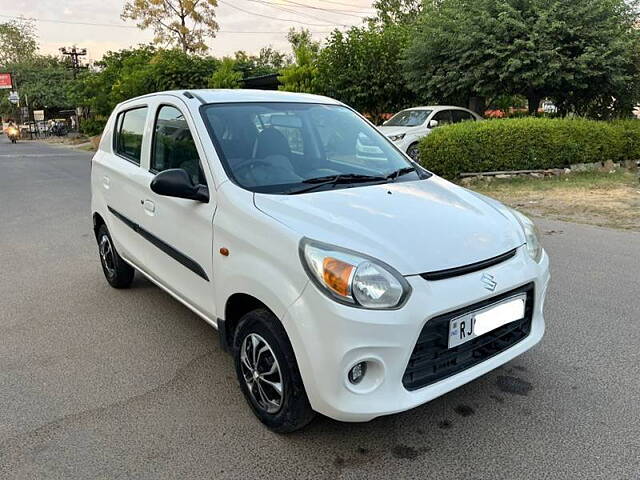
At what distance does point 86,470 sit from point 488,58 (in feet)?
43.7

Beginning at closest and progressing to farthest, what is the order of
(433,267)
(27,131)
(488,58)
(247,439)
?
(433,267) → (247,439) → (488,58) → (27,131)

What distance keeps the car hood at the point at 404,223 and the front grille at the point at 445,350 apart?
23cm

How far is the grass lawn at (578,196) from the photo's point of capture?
760 cm

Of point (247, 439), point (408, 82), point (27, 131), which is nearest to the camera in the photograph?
point (247, 439)

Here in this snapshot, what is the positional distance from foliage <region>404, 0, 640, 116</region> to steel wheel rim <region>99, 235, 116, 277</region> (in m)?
10.6

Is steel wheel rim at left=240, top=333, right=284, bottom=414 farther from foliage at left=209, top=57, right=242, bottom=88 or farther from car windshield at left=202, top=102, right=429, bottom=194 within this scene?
foliage at left=209, top=57, right=242, bottom=88

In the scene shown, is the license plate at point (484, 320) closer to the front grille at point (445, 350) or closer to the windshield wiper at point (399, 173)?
the front grille at point (445, 350)

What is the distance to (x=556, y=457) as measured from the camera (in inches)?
97.8

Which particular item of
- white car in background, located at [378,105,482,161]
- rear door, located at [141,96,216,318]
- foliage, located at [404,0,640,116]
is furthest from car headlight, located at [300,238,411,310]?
foliage, located at [404,0,640,116]

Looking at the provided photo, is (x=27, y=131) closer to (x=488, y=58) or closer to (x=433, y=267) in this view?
(x=488, y=58)

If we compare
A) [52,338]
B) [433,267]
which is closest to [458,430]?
[433,267]

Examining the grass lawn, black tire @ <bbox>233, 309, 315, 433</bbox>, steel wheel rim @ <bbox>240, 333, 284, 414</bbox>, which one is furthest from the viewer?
the grass lawn

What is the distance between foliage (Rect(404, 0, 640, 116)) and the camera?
1252 centimetres

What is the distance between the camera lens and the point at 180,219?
321cm
